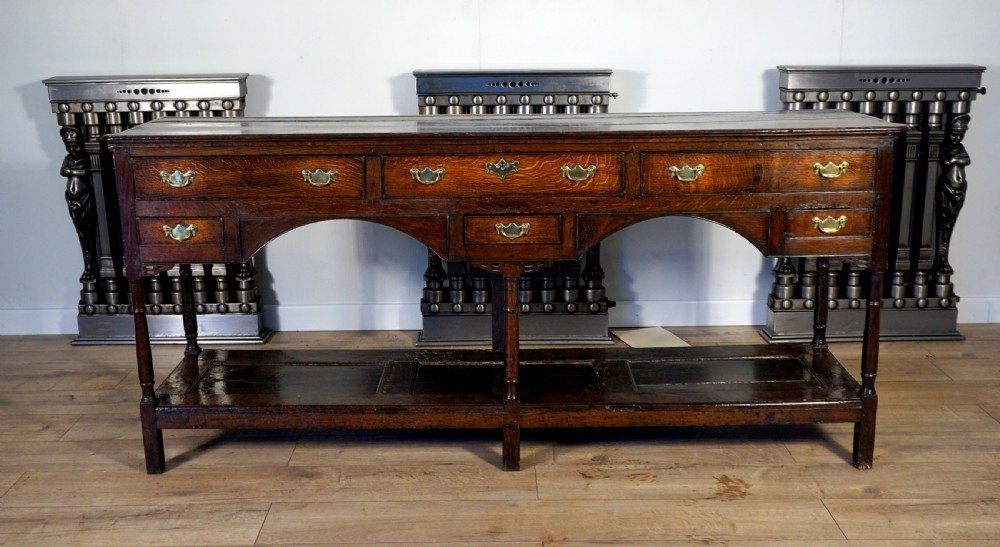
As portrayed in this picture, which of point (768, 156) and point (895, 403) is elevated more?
point (768, 156)

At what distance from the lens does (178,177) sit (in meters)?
2.68

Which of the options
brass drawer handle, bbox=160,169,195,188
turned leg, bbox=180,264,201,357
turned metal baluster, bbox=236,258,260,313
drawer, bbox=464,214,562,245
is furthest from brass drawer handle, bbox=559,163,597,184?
turned metal baluster, bbox=236,258,260,313

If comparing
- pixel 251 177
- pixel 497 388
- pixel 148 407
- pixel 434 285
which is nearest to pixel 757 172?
pixel 497 388

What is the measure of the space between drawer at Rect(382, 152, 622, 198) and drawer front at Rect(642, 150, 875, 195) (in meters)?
0.12

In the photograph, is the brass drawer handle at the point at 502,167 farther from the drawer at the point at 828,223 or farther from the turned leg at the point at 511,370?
the drawer at the point at 828,223

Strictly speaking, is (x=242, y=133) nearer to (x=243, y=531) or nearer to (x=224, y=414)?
(x=224, y=414)

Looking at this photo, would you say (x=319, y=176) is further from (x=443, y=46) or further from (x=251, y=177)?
(x=443, y=46)

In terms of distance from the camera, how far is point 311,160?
2674 mm

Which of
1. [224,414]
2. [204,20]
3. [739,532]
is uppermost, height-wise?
[204,20]

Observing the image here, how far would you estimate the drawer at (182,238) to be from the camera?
2711 mm

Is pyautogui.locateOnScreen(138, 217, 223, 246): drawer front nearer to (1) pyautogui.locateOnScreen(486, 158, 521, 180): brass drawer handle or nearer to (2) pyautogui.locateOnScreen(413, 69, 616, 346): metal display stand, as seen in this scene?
(1) pyautogui.locateOnScreen(486, 158, 521, 180): brass drawer handle

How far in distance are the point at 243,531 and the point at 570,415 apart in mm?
926

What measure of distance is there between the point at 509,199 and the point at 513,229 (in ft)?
0.27

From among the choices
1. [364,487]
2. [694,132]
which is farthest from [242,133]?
[694,132]
